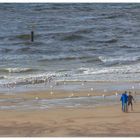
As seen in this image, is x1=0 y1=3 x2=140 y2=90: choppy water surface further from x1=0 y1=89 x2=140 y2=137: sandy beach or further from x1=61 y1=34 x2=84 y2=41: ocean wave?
x1=0 y1=89 x2=140 y2=137: sandy beach

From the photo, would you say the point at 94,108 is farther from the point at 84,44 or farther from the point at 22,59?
the point at 84,44

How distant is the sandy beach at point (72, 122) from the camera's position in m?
16.0

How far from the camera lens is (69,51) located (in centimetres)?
4112

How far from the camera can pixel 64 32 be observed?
56656 millimetres

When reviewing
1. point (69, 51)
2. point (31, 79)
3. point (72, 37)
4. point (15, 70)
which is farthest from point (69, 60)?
→ point (72, 37)

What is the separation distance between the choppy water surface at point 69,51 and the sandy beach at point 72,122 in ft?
20.1

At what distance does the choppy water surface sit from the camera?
27688 millimetres

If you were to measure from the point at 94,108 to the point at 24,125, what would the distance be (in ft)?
10.2

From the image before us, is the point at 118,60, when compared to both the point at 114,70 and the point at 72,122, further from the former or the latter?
the point at 72,122

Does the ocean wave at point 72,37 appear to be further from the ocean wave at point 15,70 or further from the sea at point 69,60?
the ocean wave at point 15,70

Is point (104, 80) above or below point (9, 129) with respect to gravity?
above

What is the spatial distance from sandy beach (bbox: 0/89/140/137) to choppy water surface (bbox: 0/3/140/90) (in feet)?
20.1

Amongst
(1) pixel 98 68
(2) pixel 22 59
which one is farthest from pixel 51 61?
(1) pixel 98 68

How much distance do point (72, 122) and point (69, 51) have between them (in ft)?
78.6
